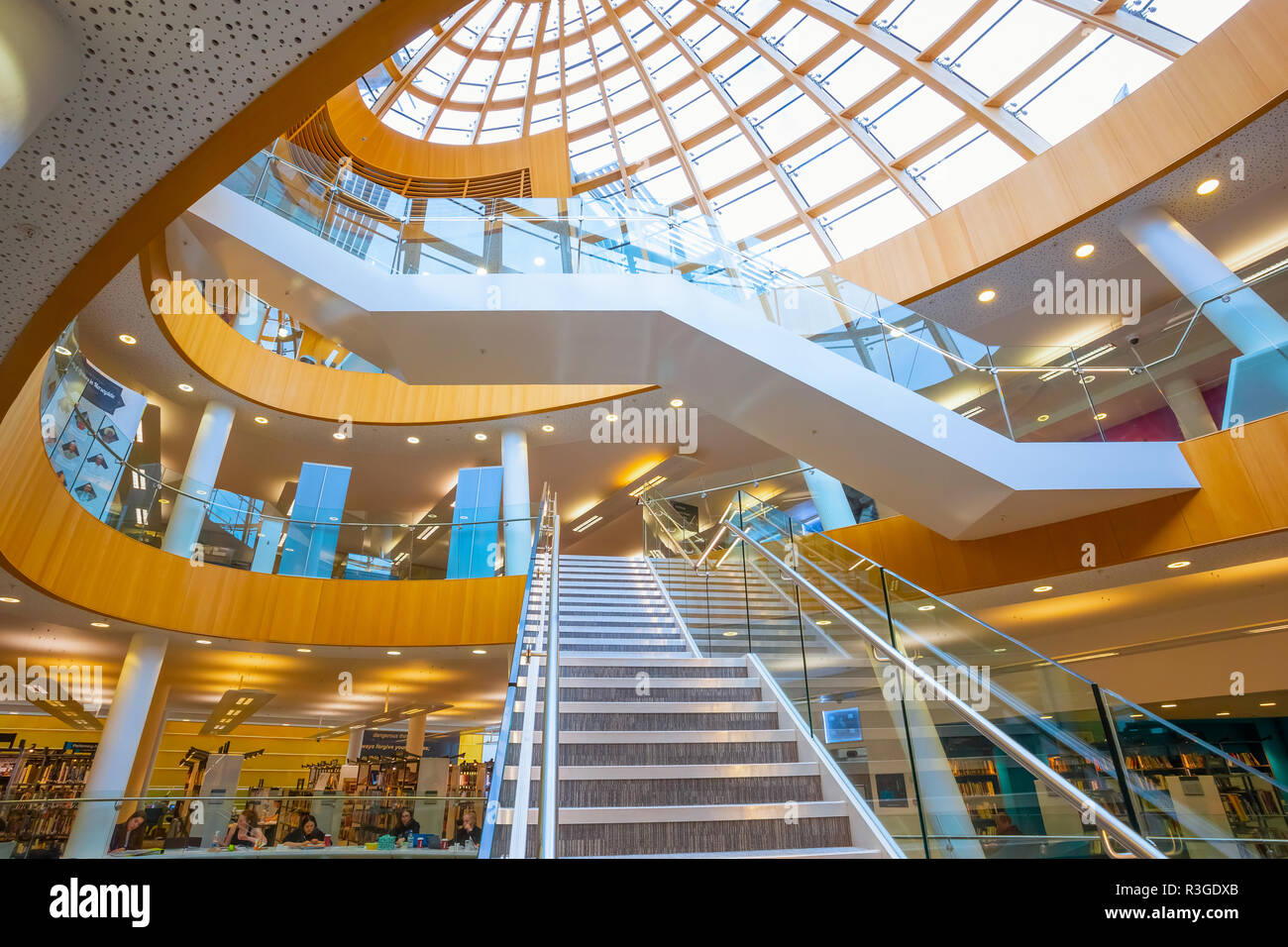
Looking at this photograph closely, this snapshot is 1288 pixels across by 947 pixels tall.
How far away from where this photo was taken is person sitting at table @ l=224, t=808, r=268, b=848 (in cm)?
790

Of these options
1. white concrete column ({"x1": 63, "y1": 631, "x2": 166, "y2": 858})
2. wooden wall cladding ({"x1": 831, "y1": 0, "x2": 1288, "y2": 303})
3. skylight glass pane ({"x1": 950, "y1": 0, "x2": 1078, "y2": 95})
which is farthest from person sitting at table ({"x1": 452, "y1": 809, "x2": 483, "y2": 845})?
skylight glass pane ({"x1": 950, "y1": 0, "x2": 1078, "y2": 95})

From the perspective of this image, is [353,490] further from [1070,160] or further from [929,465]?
[1070,160]

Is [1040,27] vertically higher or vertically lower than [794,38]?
lower

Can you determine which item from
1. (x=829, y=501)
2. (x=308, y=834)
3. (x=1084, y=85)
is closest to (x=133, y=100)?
(x=308, y=834)

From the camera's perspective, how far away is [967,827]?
11.1 feet

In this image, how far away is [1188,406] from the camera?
7.41 m

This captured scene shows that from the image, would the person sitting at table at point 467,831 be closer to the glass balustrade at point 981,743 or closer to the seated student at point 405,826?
the seated student at point 405,826

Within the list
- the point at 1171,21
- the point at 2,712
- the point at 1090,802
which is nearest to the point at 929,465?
the point at 1090,802

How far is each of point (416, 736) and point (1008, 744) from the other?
19471 mm

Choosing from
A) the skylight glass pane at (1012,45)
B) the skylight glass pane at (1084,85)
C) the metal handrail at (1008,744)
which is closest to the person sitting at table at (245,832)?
the metal handrail at (1008,744)

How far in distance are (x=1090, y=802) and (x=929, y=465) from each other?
506 centimetres

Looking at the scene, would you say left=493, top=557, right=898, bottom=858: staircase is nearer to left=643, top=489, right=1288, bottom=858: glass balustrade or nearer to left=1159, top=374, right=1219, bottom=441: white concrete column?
left=643, top=489, right=1288, bottom=858: glass balustrade

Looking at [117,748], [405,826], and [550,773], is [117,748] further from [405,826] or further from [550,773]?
[550,773]

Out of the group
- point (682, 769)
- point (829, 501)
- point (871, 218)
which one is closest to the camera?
point (682, 769)
